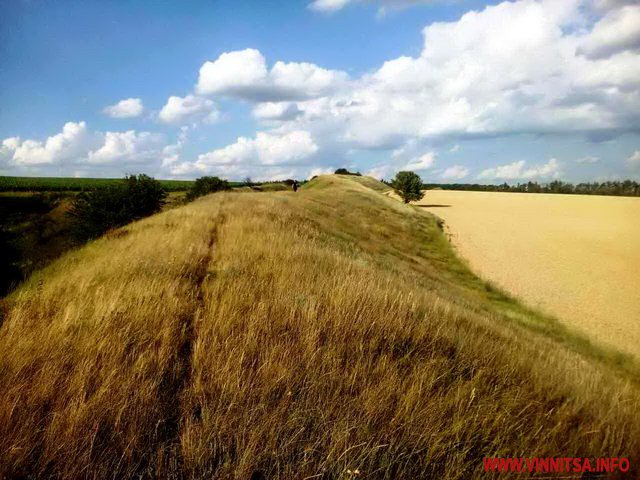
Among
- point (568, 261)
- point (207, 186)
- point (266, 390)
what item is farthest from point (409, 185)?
point (266, 390)

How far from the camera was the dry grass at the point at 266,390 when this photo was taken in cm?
204

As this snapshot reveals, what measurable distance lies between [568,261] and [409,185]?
34.3 m

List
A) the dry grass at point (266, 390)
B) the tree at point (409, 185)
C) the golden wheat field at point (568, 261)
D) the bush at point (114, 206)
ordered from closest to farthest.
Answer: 1. the dry grass at point (266, 390)
2. the golden wheat field at point (568, 261)
3. the bush at point (114, 206)
4. the tree at point (409, 185)

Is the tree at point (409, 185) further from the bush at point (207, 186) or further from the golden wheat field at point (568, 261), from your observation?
the bush at point (207, 186)

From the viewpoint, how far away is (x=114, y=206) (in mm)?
29594

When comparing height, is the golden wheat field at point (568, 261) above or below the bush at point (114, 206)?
below

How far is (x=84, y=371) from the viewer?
250cm

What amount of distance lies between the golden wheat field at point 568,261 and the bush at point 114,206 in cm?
3069

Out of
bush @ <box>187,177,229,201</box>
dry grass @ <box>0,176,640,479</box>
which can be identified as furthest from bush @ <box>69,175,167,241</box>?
dry grass @ <box>0,176,640,479</box>

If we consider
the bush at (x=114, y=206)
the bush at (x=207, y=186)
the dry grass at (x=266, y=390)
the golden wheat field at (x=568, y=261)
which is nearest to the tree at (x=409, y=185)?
the golden wheat field at (x=568, y=261)

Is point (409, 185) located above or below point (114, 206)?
above

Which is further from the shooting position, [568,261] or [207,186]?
[207,186]

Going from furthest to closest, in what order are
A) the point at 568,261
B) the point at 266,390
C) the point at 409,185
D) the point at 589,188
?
the point at 589,188 < the point at 409,185 < the point at 568,261 < the point at 266,390

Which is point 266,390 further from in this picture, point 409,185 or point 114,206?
point 409,185
